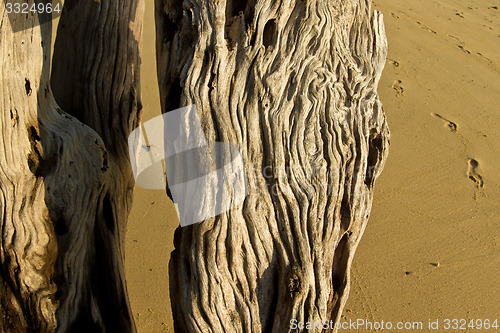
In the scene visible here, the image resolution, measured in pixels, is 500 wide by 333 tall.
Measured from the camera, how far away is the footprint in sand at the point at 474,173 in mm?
4047

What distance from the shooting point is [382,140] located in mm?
2430

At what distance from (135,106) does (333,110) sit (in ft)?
3.91

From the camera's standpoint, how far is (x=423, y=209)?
378 cm

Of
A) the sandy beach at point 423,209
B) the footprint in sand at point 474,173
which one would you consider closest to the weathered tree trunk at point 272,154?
the sandy beach at point 423,209

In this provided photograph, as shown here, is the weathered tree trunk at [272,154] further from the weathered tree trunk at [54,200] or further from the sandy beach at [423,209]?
the sandy beach at [423,209]

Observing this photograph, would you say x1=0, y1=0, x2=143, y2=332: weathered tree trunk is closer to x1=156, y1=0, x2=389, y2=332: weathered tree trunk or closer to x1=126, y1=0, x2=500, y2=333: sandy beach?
x1=156, y1=0, x2=389, y2=332: weathered tree trunk

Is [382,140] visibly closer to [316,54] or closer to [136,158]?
[316,54]

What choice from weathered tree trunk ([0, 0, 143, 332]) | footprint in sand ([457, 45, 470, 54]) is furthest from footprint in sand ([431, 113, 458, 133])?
weathered tree trunk ([0, 0, 143, 332])

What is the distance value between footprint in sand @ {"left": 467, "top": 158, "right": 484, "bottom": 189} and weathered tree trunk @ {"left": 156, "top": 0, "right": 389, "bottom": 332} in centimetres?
210

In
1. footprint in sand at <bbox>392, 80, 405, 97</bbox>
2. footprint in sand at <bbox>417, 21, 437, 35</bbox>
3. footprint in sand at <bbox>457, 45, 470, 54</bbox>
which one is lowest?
footprint in sand at <bbox>392, 80, 405, 97</bbox>

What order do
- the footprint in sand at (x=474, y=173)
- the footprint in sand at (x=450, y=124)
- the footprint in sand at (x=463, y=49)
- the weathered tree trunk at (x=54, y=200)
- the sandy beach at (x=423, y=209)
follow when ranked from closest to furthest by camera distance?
1. the weathered tree trunk at (x=54, y=200)
2. the sandy beach at (x=423, y=209)
3. the footprint in sand at (x=474, y=173)
4. the footprint in sand at (x=450, y=124)
5. the footprint in sand at (x=463, y=49)

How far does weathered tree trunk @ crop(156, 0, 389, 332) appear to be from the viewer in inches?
75.2

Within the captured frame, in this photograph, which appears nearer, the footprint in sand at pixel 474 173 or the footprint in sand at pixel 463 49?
the footprint in sand at pixel 474 173

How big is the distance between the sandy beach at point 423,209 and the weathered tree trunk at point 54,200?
3.19 feet
